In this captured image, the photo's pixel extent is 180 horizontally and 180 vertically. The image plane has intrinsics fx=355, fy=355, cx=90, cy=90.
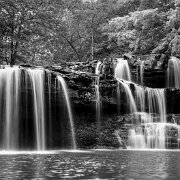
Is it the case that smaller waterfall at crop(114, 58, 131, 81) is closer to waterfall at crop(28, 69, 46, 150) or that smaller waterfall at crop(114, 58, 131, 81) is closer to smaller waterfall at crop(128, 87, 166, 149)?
smaller waterfall at crop(128, 87, 166, 149)

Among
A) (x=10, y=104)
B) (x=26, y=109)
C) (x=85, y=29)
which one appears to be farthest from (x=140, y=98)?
(x=85, y=29)

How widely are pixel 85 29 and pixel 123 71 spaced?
1404cm

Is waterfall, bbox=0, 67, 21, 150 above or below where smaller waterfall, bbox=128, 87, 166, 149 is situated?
above

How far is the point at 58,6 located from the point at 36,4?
3379 millimetres

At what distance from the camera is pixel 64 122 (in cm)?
1645

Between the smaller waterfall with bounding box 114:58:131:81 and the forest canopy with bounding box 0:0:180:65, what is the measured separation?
460 centimetres

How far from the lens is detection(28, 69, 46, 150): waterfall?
612 inches

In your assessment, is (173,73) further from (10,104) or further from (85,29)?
(85,29)

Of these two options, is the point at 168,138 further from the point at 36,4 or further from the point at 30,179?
the point at 36,4

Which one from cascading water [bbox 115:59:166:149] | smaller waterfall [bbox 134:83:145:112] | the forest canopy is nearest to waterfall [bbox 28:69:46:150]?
cascading water [bbox 115:59:166:149]

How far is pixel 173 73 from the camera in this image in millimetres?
21312

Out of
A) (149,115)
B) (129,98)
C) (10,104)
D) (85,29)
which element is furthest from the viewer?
(85,29)

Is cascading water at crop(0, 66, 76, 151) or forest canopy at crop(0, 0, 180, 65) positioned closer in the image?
cascading water at crop(0, 66, 76, 151)

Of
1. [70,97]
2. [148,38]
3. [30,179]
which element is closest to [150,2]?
[148,38]
